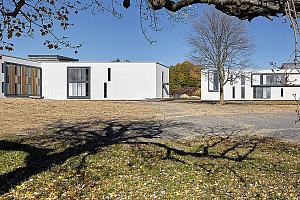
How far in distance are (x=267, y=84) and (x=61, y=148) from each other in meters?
58.3

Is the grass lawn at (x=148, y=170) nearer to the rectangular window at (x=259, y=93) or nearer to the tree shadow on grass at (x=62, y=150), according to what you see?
the tree shadow on grass at (x=62, y=150)

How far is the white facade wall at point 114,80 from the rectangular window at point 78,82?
0.67 meters

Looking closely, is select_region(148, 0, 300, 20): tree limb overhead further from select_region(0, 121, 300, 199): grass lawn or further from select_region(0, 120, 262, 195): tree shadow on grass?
select_region(0, 120, 262, 195): tree shadow on grass

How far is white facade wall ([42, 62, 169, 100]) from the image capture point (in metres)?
57.9

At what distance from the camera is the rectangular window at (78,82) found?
57875 mm

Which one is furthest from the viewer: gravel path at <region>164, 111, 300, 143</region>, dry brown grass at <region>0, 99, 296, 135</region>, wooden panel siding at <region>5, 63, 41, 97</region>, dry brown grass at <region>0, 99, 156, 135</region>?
wooden panel siding at <region>5, 63, 41, 97</region>

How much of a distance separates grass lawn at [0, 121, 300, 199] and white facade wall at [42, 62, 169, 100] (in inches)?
1912

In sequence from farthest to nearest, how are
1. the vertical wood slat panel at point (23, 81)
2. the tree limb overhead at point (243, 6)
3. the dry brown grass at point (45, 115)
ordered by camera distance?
the vertical wood slat panel at point (23, 81) < the dry brown grass at point (45, 115) < the tree limb overhead at point (243, 6)

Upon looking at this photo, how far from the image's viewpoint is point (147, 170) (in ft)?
20.5

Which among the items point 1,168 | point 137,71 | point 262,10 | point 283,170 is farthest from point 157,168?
point 137,71

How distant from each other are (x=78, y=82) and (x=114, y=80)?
239 inches

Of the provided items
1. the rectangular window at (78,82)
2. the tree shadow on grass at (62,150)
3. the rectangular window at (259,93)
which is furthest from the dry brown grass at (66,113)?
the rectangular window at (259,93)

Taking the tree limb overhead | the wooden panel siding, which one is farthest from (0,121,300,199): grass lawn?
the wooden panel siding

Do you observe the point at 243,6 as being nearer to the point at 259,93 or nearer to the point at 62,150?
the point at 62,150
